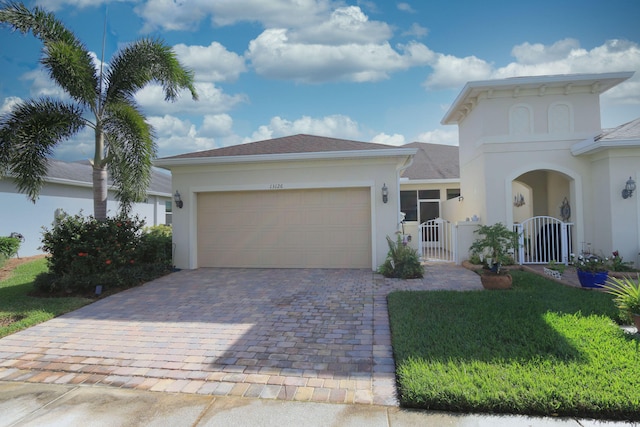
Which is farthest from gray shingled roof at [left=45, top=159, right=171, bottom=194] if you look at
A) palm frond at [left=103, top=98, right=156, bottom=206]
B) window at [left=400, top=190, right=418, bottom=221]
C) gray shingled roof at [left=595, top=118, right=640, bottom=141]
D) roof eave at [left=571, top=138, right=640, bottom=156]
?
gray shingled roof at [left=595, top=118, right=640, bottom=141]

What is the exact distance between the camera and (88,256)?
805cm

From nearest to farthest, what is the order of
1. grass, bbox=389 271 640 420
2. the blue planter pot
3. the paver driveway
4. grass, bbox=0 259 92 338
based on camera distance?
grass, bbox=389 271 640 420
the paver driveway
grass, bbox=0 259 92 338
the blue planter pot

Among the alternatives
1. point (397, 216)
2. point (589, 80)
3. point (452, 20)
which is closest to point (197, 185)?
point (397, 216)

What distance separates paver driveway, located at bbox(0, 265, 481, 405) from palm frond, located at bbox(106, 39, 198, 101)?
17.6 feet

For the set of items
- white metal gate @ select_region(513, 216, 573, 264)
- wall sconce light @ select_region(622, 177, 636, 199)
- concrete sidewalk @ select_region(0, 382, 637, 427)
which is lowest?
concrete sidewalk @ select_region(0, 382, 637, 427)

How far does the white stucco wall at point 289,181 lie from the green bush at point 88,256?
193 centimetres

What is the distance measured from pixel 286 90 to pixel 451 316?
455 inches

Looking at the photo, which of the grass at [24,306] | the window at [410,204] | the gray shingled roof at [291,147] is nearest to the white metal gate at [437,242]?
the window at [410,204]

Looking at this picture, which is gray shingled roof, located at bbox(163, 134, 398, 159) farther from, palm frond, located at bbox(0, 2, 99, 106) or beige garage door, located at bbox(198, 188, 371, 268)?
palm frond, located at bbox(0, 2, 99, 106)

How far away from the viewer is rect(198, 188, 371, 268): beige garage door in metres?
10.2

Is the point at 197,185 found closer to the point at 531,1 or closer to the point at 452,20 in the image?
the point at 452,20

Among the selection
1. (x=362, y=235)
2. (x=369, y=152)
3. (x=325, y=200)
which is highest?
(x=369, y=152)

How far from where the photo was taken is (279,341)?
4.75 m

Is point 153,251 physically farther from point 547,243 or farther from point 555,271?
point 547,243
